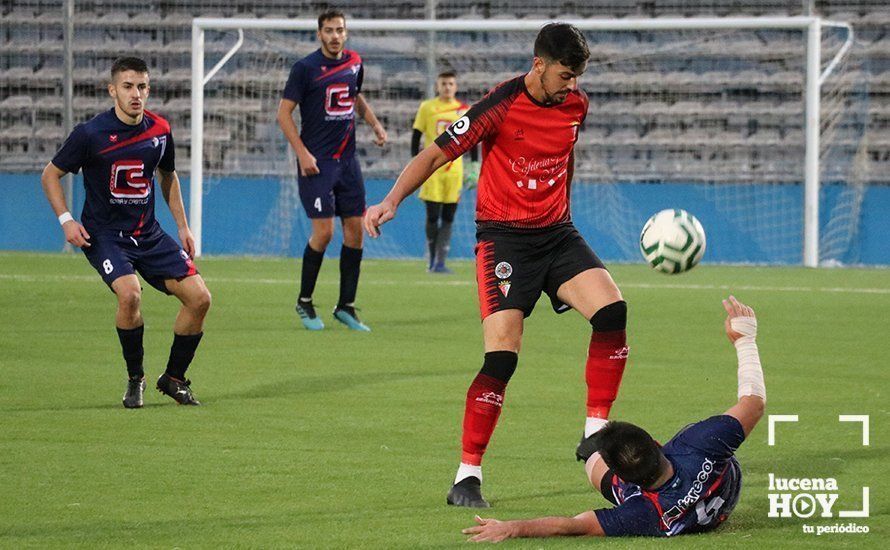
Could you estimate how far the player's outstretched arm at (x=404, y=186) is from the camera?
5.59 metres

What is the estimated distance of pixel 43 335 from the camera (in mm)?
11047

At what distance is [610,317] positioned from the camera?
609 centimetres

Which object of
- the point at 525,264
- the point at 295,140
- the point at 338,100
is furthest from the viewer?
the point at 338,100

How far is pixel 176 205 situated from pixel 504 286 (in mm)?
3045

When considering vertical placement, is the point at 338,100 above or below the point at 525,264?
above

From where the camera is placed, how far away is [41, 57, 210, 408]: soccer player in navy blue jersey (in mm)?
7938

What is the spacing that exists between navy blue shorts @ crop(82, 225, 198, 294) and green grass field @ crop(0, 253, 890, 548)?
71 centimetres

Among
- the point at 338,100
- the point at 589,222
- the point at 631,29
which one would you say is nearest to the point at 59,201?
the point at 338,100

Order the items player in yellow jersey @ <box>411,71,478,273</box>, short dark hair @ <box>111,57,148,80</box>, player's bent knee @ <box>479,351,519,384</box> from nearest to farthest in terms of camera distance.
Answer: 1. player's bent knee @ <box>479,351,519,384</box>
2. short dark hair @ <box>111,57,148,80</box>
3. player in yellow jersey @ <box>411,71,478,273</box>

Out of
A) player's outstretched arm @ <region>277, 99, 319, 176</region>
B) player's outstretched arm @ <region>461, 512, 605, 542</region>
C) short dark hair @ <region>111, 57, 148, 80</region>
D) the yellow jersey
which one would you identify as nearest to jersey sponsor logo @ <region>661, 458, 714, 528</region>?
player's outstretched arm @ <region>461, 512, 605, 542</region>

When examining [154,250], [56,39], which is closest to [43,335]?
[154,250]

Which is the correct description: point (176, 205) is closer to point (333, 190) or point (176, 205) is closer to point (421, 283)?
point (333, 190)

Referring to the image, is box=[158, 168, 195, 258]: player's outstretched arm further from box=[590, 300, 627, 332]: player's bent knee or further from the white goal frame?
Answer: the white goal frame

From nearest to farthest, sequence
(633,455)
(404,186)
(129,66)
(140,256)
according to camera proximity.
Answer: (633,455), (404,186), (129,66), (140,256)
